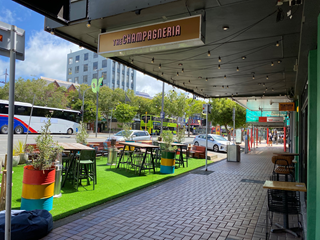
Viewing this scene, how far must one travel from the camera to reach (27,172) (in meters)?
4.79

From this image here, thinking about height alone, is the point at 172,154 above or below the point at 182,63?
below

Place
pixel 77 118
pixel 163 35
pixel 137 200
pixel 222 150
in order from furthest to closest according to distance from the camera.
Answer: pixel 77 118, pixel 222 150, pixel 137 200, pixel 163 35

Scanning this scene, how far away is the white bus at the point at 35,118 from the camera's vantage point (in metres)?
25.9

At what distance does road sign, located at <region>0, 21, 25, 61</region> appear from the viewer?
96.8 inches

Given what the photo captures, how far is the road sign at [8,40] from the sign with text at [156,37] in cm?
217

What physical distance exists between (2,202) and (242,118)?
102 ft

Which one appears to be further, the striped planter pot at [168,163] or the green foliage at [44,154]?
the striped planter pot at [168,163]

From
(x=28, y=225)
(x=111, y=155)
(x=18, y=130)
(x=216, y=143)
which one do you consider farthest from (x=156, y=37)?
(x=18, y=130)

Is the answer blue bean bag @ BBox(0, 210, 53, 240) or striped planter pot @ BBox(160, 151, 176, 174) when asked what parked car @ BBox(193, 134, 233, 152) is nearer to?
striped planter pot @ BBox(160, 151, 176, 174)

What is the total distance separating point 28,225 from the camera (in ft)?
12.4

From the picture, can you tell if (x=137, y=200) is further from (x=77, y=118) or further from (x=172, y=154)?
(x=77, y=118)

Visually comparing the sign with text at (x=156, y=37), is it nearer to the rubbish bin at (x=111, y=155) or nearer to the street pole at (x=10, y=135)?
the street pole at (x=10, y=135)

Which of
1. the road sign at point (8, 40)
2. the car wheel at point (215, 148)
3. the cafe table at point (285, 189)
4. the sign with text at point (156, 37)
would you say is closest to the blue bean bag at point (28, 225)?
the road sign at point (8, 40)

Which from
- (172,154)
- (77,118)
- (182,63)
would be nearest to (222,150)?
(172,154)
